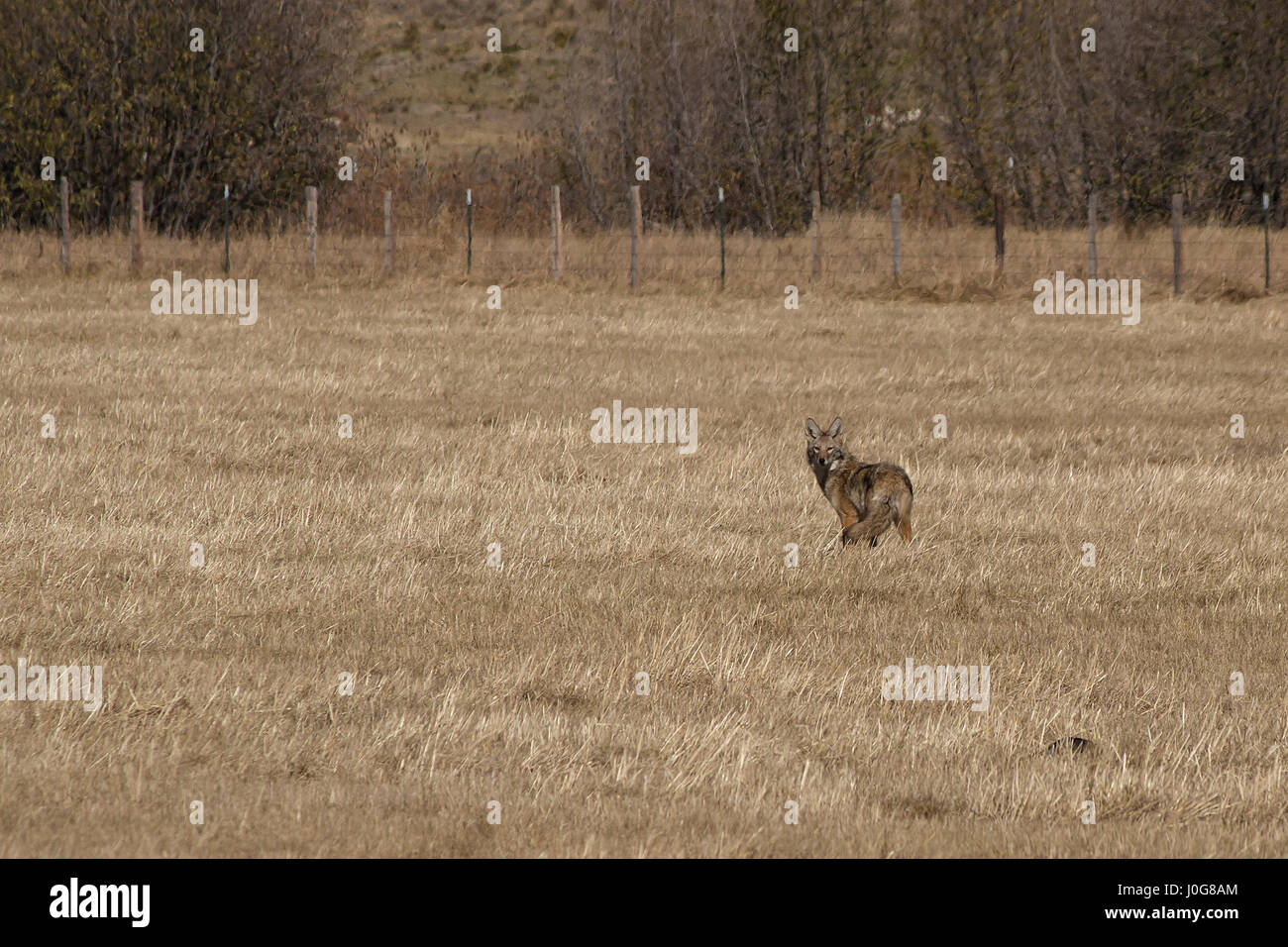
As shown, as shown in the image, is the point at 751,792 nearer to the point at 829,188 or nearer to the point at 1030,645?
the point at 1030,645

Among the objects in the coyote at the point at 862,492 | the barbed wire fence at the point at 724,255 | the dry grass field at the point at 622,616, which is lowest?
the dry grass field at the point at 622,616

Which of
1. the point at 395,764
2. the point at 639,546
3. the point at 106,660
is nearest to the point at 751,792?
the point at 395,764

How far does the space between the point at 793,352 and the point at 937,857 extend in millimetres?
15360

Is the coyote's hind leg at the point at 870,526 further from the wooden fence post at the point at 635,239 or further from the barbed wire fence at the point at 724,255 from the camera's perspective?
the wooden fence post at the point at 635,239

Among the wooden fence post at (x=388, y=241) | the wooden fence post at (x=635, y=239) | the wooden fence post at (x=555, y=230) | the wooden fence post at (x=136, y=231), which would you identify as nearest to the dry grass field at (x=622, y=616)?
the wooden fence post at (x=635, y=239)

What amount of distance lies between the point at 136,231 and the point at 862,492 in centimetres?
2061

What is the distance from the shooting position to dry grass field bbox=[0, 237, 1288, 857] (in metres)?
5.34

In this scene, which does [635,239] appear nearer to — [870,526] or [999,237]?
[999,237]

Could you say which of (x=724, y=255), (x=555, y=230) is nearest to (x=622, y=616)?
(x=555, y=230)

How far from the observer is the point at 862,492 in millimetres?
9539

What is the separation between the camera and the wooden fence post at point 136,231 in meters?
26.7

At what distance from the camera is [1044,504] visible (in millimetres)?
10945

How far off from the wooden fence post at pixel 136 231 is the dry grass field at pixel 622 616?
984cm

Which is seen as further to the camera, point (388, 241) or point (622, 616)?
point (388, 241)
